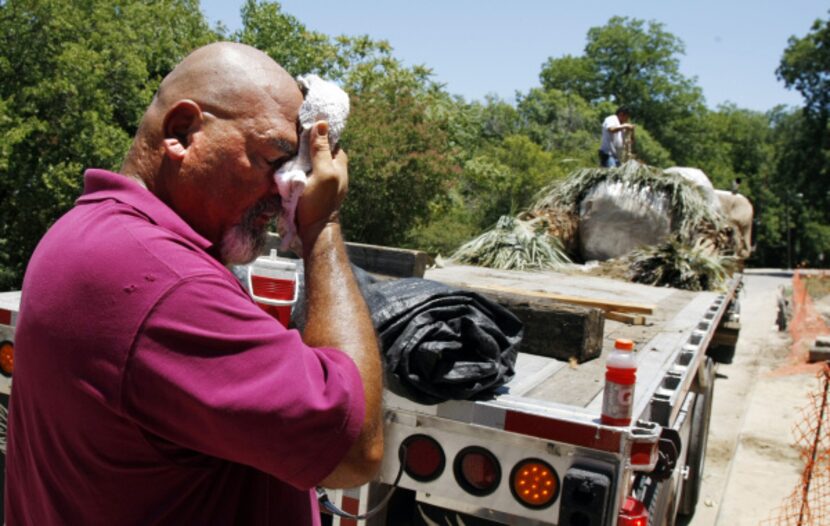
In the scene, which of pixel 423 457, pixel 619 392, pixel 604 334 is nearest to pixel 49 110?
pixel 604 334

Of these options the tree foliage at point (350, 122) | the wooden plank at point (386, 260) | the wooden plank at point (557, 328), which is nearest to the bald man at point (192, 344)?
the wooden plank at point (557, 328)

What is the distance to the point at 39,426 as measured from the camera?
1.41 m

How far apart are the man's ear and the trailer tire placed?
3.90 meters

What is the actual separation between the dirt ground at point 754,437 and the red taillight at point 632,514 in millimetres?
3519

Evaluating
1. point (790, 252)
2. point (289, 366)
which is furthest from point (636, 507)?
point (790, 252)

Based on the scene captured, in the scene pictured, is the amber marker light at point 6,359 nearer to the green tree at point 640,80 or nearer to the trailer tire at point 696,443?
the trailer tire at point 696,443

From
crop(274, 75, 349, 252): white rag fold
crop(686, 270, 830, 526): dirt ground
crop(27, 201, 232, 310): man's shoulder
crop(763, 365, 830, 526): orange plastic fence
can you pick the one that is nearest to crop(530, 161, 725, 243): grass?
crop(686, 270, 830, 526): dirt ground

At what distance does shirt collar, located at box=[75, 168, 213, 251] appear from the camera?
4.71ft

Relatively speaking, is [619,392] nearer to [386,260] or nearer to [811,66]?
[386,260]

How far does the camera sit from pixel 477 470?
8.33 ft

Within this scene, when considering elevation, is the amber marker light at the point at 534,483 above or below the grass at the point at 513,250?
below

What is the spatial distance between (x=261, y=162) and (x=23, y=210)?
1405 centimetres

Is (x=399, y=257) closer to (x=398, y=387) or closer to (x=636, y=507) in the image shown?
(x=398, y=387)

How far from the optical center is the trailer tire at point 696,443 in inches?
192
